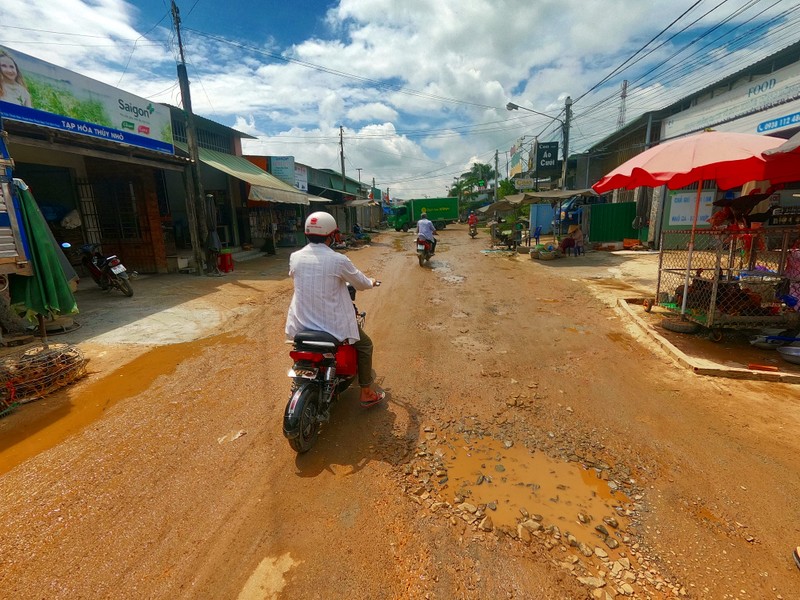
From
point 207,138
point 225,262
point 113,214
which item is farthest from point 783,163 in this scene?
point 207,138

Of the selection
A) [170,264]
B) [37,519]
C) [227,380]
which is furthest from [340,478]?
[170,264]

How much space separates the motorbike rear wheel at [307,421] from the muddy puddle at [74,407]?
213 centimetres

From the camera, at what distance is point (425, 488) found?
2.67 m

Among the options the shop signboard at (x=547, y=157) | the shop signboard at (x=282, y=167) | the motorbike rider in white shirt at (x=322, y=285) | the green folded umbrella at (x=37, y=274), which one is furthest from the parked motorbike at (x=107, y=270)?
the shop signboard at (x=547, y=157)

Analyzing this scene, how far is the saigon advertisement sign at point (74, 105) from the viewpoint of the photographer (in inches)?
262

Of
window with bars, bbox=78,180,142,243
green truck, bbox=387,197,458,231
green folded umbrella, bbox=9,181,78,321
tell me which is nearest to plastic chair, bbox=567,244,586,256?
window with bars, bbox=78,180,142,243

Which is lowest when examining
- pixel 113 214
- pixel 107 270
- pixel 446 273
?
pixel 446 273

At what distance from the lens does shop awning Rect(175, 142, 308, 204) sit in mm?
13422

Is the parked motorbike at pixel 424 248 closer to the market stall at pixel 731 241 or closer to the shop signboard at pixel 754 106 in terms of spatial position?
the market stall at pixel 731 241

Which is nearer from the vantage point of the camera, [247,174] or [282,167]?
[247,174]

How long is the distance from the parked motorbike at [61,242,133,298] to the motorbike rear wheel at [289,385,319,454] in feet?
22.8

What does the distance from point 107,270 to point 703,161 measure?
1033 centimetres

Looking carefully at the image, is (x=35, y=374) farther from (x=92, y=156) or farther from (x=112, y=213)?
(x=112, y=213)

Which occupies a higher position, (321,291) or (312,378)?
(321,291)
